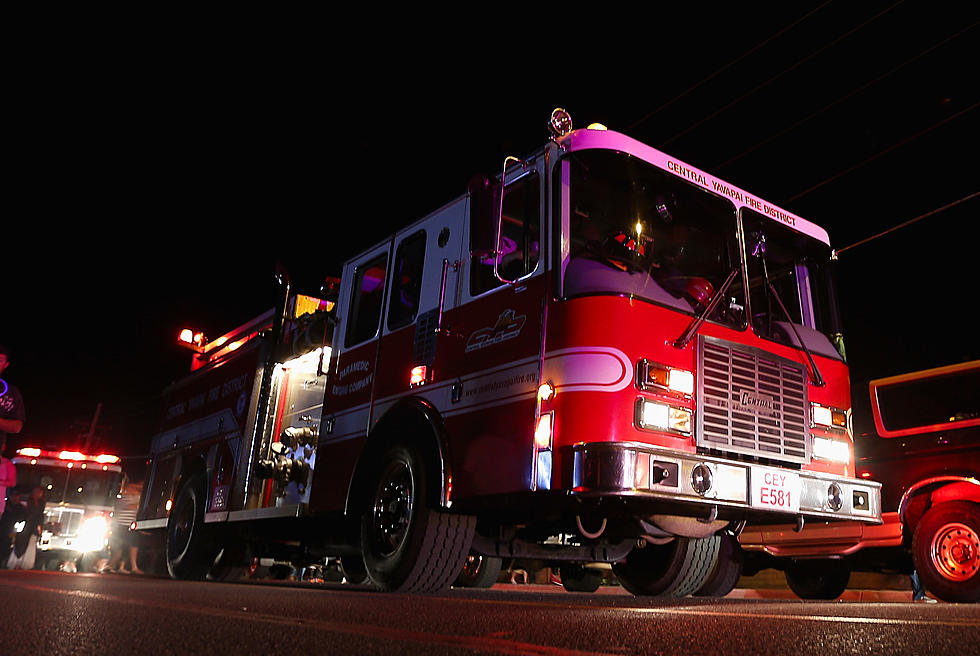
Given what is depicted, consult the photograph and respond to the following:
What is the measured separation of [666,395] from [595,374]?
465 mm

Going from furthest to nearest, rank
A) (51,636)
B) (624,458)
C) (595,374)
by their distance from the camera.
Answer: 1. (595,374)
2. (624,458)
3. (51,636)

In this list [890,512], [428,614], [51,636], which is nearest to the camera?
[51,636]

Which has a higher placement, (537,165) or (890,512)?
(537,165)

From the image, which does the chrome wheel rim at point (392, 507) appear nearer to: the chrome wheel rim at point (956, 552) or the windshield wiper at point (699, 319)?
the windshield wiper at point (699, 319)

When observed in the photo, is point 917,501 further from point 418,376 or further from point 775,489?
point 418,376

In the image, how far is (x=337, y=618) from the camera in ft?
10.9

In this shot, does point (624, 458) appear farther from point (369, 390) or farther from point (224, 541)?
point (224, 541)

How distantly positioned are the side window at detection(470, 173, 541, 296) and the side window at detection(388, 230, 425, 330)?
2.42 feet

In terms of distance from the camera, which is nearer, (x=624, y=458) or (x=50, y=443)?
(x=624, y=458)

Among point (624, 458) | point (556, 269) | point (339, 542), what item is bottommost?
point (339, 542)

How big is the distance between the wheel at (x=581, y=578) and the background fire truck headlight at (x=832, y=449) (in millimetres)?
2798

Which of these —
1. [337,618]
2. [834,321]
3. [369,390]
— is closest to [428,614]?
[337,618]

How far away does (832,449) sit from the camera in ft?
18.4

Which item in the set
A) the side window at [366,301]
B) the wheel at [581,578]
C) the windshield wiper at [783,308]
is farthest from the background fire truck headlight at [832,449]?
the side window at [366,301]
